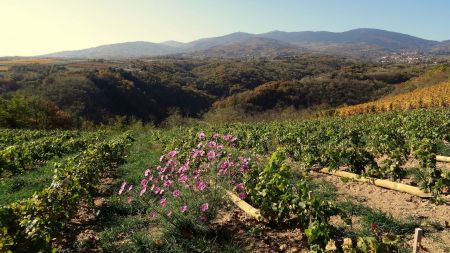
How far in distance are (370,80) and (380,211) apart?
8680 cm

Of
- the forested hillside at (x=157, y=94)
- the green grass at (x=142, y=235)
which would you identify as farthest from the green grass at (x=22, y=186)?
the forested hillside at (x=157, y=94)

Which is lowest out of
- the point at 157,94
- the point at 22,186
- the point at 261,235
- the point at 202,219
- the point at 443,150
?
the point at 157,94

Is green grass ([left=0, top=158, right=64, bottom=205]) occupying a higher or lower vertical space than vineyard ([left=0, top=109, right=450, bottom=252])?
lower

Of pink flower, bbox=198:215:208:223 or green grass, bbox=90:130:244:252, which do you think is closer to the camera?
green grass, bbox=90:130:244:252

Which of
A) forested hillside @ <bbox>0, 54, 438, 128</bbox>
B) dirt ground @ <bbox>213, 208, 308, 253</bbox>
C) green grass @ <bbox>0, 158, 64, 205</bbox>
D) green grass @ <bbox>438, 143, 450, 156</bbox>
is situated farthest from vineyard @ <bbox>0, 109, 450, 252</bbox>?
forested hillside @ <bbox>0, 54, 438, 128</bbox>

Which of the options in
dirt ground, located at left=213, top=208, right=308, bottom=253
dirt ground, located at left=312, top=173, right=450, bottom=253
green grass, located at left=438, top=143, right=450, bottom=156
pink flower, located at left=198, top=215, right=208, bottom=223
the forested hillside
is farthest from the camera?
the forested hillside

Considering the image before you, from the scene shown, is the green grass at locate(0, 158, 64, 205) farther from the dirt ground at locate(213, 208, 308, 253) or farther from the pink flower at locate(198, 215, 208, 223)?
the dirt ground at locate(213, 208, 308, 253)

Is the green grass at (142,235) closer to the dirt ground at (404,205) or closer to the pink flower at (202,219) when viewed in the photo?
the pink flower at (202,219)

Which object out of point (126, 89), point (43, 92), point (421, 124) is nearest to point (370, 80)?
point (126, 89)

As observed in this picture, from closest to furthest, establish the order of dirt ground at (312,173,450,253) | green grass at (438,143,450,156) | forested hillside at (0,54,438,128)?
1. dirt ground at (312,173,450,253)
2. green grass at (438,143,450,156)
3. forested hillside at (0,54,438,128)

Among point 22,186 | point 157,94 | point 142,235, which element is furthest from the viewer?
point 157,94

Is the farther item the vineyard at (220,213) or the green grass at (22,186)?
the green grass at (22,186)

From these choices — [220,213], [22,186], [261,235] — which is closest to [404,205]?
[261,235]

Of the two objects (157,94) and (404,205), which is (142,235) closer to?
(404,205)
